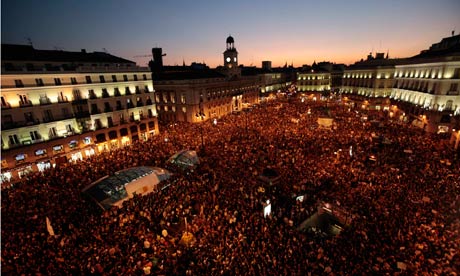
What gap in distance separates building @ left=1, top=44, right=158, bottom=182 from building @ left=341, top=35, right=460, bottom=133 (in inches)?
1788

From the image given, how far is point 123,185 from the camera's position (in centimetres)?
1756

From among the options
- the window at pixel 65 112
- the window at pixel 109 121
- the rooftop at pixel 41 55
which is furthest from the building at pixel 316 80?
the window at pixel 65 112

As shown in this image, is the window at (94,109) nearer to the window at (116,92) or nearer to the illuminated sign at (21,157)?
the window at (116,92)

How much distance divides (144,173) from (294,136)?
20852 millimetres

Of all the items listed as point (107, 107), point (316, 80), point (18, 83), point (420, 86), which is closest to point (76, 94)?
point (107, 107)

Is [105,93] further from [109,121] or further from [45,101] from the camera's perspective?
[45,101]

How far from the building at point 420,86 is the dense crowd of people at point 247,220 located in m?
12.7

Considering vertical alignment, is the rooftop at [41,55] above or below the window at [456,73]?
above

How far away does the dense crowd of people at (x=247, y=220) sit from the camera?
36.0ft

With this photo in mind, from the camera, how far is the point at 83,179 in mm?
19812

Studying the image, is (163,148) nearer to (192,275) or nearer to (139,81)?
(139,81)

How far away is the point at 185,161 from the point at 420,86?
43.3m

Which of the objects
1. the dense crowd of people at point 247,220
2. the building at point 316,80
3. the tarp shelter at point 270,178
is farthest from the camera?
the building at point 316,80

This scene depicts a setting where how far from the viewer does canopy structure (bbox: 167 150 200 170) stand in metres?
22.7
